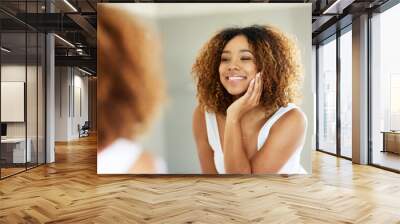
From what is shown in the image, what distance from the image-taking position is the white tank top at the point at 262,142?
20.4 ft

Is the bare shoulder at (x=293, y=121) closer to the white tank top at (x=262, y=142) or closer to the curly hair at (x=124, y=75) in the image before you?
the white tank top at (x=262, y=142)

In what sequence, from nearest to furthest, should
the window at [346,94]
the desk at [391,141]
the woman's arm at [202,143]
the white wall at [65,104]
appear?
the woman's arm at [202,143] < the desk at [391,141] < the window at [346,94] < the white wall at [65,104]

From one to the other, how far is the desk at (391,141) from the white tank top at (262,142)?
2.62m

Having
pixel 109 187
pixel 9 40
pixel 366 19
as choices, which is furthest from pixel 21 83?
pixel 366 19

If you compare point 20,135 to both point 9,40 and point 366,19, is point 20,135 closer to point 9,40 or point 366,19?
point 9,40

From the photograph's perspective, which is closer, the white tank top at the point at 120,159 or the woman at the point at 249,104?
the woman at the point at 249,104

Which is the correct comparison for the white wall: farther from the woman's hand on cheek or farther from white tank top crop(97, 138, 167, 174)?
the woman's hand on cheek

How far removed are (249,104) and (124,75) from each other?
2140 mm

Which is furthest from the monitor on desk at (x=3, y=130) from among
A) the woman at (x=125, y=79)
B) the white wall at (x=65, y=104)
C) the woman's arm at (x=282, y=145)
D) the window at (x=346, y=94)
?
the white wall at (x=65, y=104)

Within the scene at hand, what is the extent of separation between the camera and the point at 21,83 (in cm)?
726

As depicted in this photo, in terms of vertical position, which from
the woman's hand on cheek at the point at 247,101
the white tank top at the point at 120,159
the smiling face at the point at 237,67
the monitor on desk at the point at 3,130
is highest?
the smiling face at the point at 237,67

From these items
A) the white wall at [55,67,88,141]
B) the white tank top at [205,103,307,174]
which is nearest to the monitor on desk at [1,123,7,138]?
the white tank top at [205,103,307,174]

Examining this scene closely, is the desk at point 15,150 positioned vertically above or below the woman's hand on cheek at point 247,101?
below

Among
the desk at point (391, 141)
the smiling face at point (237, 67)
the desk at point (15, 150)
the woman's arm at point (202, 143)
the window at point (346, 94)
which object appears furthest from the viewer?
the window at point (346, 94)
